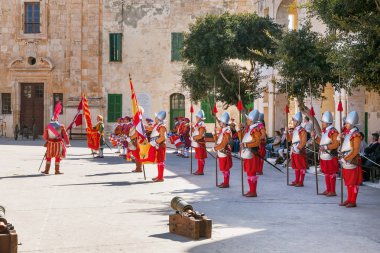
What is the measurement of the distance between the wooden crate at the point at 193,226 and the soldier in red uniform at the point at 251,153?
4.43 m

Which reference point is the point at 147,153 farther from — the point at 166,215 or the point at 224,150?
A: the point at 166,215

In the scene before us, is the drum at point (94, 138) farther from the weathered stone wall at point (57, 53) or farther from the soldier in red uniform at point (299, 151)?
the weathered stone wall at point (57, 53)

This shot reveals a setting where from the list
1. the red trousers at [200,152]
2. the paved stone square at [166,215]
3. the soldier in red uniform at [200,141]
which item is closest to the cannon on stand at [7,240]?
the paved stone square at [166,215]

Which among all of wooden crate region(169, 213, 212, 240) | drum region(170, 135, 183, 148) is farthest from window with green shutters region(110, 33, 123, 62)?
wooden crate region(169, 213, 212, 240)

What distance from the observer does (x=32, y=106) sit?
40.3m

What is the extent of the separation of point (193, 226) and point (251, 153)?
4933 millimetres

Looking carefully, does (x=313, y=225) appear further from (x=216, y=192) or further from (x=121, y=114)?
(x=121, y=114)

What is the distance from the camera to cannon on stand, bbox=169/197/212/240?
9445mm

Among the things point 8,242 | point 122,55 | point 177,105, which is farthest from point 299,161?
point 122,55

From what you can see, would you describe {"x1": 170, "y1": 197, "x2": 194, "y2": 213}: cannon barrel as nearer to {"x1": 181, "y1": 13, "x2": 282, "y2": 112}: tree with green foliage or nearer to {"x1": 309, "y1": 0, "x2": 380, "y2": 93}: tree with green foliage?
{"x1": 309, "y1": 0, "x2": 380, "y2": 93}: tree with green foliage

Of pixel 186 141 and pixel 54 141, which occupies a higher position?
pixel 54 141

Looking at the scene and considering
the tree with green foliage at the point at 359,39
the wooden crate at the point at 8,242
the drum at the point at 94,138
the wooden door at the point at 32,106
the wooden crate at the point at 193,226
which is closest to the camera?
the wooden crate at the point at 8,242

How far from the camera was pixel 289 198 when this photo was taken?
13.9 metres

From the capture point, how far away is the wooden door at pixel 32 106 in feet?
132
